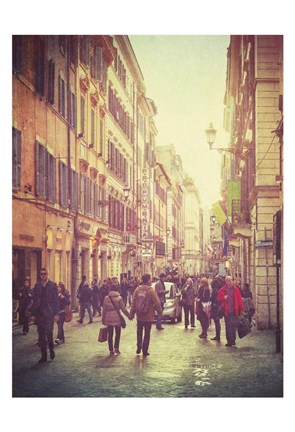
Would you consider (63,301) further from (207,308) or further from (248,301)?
(248,301)

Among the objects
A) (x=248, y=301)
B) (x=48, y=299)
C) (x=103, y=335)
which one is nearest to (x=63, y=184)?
(x=48, y=299)

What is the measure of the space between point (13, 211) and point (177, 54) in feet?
11.1

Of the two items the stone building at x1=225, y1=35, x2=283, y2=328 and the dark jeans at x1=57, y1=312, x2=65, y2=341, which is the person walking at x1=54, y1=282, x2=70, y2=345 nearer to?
the dark jeans at x1=57, y1=312, x2=65, y2=341

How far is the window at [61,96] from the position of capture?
1273 centimetres

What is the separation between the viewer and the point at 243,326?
40.0ft

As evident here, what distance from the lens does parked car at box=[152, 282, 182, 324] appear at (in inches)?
565

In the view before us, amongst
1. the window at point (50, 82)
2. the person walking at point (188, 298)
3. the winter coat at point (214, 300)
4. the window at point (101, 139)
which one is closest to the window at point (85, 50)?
the window at point (50, 82)

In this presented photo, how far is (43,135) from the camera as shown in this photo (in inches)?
485

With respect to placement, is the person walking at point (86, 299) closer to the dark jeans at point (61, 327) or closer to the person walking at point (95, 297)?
the person walking at point (95, 297)

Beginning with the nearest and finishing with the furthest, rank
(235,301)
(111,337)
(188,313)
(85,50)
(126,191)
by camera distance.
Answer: (111,337)
(85,50)
(235,301)
(188,313)
(126,191)

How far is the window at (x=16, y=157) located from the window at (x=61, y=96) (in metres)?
1.29

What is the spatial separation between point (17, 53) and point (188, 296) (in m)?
6.37

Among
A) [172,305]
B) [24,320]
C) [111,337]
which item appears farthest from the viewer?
[172,305]
